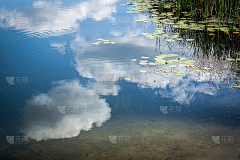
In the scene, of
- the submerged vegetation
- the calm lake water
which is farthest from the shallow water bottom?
the submerged vegetation

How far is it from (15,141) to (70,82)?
1196mm

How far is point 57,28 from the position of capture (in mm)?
5625

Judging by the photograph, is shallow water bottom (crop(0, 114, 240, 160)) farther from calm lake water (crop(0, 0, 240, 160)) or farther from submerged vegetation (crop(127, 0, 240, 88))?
submerged vegetation (crop(127, 0, 240, 88))

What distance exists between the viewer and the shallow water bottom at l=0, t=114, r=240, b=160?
2.03 meters

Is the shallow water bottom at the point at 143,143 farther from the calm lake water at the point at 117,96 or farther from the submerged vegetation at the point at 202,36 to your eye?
the submerged vegetation at the point at 202,36

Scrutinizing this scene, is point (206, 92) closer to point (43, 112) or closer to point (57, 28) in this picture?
point (43, 112)

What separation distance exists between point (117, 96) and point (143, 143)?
0.88 meters

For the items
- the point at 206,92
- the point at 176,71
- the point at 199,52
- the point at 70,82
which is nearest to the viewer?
the point at 206,92

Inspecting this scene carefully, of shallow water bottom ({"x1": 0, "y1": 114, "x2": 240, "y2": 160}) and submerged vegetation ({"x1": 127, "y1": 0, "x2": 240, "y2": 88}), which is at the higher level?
submerged vegetation ({"x1": 127, "y1": 0, "x2": 240, "y2": 88})

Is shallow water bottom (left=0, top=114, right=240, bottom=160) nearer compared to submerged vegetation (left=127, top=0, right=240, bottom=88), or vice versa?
shallow water bottom (left=0, top=114, right=240, bottom=160)

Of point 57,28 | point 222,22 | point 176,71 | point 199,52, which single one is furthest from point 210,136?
point 57,28

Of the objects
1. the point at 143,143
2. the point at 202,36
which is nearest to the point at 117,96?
the point at 143,143

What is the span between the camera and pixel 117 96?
2.94 metres

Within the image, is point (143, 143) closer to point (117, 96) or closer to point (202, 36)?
point (117, 96)
